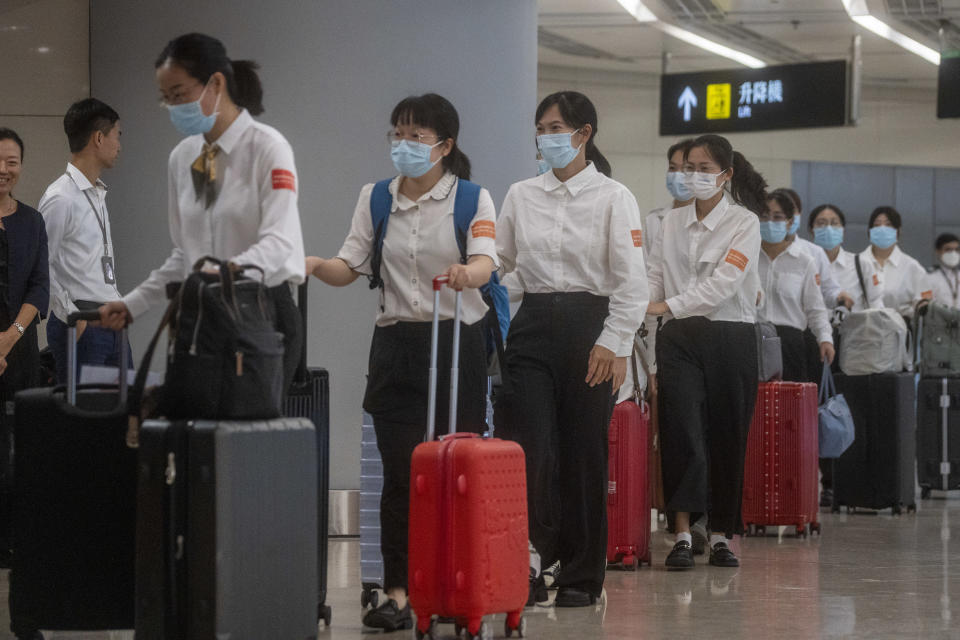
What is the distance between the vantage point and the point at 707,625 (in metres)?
4.37

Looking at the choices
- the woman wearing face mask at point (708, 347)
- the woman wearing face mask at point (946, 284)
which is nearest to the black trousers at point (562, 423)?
the woman wearing face mask at point (708, 347)

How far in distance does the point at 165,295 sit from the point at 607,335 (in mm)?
1623

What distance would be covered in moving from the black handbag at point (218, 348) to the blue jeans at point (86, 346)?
5.97ft

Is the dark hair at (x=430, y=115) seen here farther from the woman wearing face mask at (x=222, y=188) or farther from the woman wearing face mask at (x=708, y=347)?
the woman wearing face mask at (x=708, y=347)

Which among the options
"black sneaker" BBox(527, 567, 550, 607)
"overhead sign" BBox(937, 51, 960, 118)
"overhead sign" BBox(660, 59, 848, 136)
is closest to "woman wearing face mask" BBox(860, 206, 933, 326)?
"overhead sign" BBox(660, 59, 848, 136)

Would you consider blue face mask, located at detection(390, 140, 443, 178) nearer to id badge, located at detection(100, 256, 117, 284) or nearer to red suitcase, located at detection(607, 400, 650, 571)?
id badge, located at detection(100, 256, 117, 284)

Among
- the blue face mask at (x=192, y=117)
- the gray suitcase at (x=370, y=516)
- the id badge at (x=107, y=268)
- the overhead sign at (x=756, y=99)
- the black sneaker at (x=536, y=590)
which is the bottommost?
the black sneaker at (x=536, y=590)

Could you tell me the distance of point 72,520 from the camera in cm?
368

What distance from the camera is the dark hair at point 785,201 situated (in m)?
7.83

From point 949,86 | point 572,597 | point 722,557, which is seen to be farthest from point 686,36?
point 572,597

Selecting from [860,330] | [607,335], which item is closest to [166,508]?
[607,335]

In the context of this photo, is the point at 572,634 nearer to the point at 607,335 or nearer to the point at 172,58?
the point at 607,335

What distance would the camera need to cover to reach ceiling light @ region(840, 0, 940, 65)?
13.2 m

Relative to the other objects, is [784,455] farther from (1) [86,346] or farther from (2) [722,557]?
(1) [86,346]
